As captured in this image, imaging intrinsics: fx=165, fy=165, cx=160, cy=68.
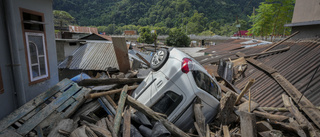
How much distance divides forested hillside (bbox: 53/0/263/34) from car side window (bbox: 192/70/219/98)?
73.5 meters

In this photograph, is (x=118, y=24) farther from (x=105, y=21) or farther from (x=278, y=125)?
(x=278, y=125)

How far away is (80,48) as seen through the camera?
42.3 feet

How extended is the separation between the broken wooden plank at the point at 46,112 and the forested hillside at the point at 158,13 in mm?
74995

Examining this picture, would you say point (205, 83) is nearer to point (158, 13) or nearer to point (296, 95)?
point (296, 95)

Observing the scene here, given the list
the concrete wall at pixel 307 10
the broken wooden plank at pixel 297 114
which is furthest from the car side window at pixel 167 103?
the concrete wall at pixel 307 10

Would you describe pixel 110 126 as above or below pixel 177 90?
below

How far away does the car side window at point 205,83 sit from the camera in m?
3.93

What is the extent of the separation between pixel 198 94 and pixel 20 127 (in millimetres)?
3691

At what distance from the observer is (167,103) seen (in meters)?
3.88

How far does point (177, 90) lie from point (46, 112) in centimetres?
291

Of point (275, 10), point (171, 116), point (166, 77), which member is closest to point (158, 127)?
point (171, 116)

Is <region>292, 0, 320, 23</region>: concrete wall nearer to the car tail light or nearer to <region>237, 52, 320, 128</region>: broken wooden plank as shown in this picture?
<region>237, 52, 320, 128</region>: broken wooden plank

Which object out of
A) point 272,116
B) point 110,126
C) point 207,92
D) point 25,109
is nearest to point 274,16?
point 272,116

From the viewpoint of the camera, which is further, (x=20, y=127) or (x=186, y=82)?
(x=186, y=82)
